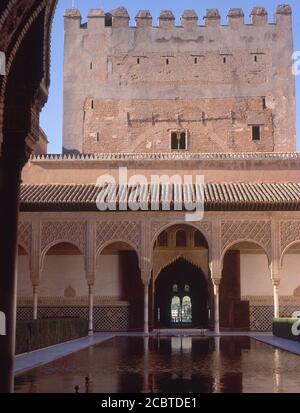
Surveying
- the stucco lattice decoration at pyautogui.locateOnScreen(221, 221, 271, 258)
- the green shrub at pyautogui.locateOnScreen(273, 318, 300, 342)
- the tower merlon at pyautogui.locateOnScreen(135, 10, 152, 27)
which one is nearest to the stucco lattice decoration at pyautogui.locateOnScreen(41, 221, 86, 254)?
the stucco lattice decoration at pyautogui.locateOnScreen(221, 221, 271, 258)

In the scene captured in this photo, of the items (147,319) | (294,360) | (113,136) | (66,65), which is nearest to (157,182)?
(113,136)

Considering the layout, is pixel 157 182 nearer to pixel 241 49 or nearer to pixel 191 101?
pixel 191 101

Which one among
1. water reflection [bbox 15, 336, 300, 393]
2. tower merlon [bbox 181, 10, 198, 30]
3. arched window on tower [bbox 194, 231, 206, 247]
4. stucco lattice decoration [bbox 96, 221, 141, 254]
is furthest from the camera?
tower merlon [bbox 181, 10, 198, 30]

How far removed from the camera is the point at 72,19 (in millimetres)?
32625

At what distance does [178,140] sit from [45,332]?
1778 centimetres

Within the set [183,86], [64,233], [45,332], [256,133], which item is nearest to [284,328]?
[45,332]

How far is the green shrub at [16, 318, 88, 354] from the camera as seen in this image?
511 inches

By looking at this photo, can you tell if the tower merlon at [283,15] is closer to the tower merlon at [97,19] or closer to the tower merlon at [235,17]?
the tower merlon at [235,17]

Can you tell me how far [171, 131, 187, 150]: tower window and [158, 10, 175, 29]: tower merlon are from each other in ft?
18.2

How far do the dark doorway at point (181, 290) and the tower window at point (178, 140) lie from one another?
6791 millimetres

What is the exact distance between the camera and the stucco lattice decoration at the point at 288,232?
68.2 ft

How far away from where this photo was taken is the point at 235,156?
1064 inches

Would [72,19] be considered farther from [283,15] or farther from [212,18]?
[283,15]

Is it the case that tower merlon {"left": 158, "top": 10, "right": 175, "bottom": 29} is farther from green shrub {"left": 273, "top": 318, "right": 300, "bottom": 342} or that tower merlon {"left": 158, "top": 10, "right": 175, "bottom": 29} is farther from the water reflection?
the water reflection
